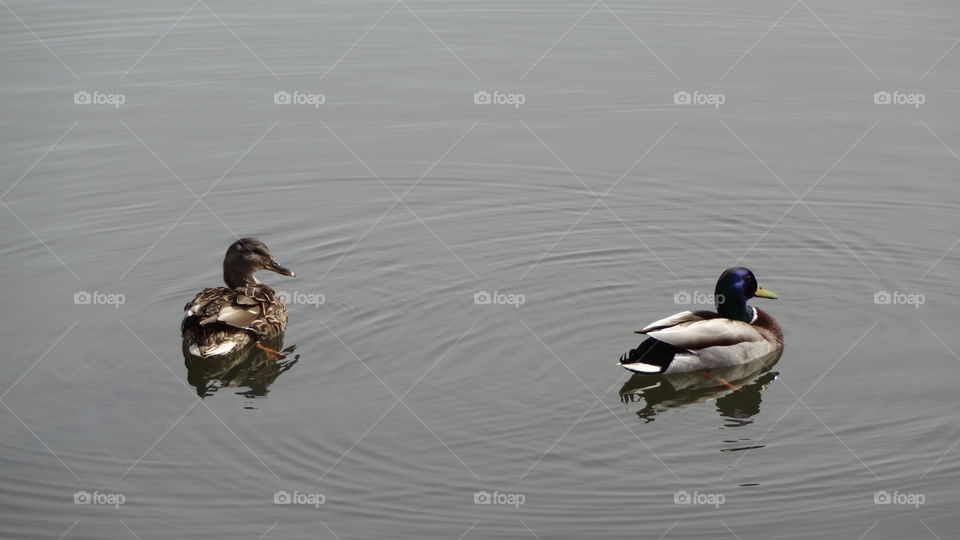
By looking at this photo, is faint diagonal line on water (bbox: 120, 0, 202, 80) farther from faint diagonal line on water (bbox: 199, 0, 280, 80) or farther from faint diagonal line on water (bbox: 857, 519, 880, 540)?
faint diagonal line on water (bbox: 857, 519, 880, 540)

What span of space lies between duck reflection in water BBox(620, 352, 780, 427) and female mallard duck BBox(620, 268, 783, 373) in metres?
0.09

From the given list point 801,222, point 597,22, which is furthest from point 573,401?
point 597,22

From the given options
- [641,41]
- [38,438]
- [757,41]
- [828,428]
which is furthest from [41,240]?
[757,41]

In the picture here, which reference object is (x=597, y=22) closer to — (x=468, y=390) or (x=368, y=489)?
(x=468, y=390)

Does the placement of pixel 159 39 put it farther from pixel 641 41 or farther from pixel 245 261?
pixel 245 261

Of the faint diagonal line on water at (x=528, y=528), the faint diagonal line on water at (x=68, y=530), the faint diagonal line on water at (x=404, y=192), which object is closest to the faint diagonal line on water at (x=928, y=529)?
the faint diagonal line on water at (x=528, y=528)

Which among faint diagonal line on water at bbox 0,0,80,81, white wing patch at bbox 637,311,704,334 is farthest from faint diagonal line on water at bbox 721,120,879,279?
faint diagonal line on water at bbox 0,0,80,81

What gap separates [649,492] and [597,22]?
11168 mm

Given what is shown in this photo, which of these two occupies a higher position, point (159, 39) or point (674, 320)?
point (159, 39)

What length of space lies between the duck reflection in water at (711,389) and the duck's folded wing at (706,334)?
0.22 meters

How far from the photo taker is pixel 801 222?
42.4ft

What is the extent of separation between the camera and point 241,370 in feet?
35.7

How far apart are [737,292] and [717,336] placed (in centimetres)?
51

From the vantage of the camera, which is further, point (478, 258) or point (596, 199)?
point (596, 199)
